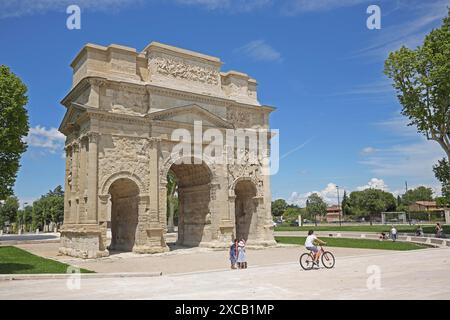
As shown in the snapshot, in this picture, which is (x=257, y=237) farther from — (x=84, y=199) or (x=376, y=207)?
(x=376, y=207)

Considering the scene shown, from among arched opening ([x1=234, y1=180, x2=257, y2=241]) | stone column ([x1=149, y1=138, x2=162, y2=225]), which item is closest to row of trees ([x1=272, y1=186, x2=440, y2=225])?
arched opening ([x1=234, y1=180, x2=257, y2=241])

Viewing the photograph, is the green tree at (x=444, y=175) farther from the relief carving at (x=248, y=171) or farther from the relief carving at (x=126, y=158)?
the relief carving at (x=126, y=158)

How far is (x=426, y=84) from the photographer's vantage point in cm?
3164

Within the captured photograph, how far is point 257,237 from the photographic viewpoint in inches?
1138

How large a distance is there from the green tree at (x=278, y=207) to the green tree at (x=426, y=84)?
87.8 meters

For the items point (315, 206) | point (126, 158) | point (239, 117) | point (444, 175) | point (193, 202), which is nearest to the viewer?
point (126, 158)

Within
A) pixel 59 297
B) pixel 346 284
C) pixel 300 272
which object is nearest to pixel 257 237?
pixel 300 272

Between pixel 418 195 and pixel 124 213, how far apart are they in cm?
11508

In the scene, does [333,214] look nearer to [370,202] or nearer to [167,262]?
[370,202]

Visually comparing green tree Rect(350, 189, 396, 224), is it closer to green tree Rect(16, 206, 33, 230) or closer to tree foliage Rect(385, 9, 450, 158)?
tree foliage Rect(385, 9, 450, 158)

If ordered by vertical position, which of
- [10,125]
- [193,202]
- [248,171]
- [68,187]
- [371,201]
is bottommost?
[371,201]

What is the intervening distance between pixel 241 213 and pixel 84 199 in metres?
12.5

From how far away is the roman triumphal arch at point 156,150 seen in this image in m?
22.8

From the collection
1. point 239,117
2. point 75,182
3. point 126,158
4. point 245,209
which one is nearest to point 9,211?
A: point 75,182
